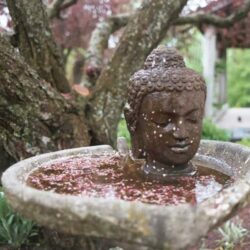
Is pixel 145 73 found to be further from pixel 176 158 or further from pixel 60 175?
pixel 60 175

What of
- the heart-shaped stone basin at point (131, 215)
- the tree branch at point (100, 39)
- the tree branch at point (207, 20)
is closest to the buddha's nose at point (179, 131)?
the heart-shaped stone basin at point (131, 215)

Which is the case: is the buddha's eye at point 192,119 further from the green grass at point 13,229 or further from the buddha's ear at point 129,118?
the green grass at point 13,229

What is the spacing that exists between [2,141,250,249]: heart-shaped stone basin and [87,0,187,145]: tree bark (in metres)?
2.57

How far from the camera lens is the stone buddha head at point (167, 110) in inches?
97.8

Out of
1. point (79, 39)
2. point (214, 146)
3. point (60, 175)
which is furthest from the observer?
point (79, 39)

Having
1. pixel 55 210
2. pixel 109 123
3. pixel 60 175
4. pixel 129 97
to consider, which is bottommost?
pixel 109 123

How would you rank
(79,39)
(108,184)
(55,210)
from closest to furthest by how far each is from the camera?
1. (55,210)
2. (108,184)
3. (79,39)

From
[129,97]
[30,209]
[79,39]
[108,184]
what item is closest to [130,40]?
[129,97]

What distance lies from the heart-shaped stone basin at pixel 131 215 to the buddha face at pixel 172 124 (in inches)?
19.9

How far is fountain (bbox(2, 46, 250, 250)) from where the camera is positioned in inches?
68.1

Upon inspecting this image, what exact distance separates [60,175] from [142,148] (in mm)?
481

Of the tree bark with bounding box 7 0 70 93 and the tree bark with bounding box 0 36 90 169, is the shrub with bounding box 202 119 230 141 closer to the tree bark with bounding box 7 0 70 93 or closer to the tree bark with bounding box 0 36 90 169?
the tree bark with bounding box 7 0 70 93

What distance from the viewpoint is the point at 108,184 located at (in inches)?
97.3

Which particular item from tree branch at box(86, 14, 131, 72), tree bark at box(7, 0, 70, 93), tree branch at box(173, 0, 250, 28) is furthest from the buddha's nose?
tree branch at box(173, 0, 250, 28)
